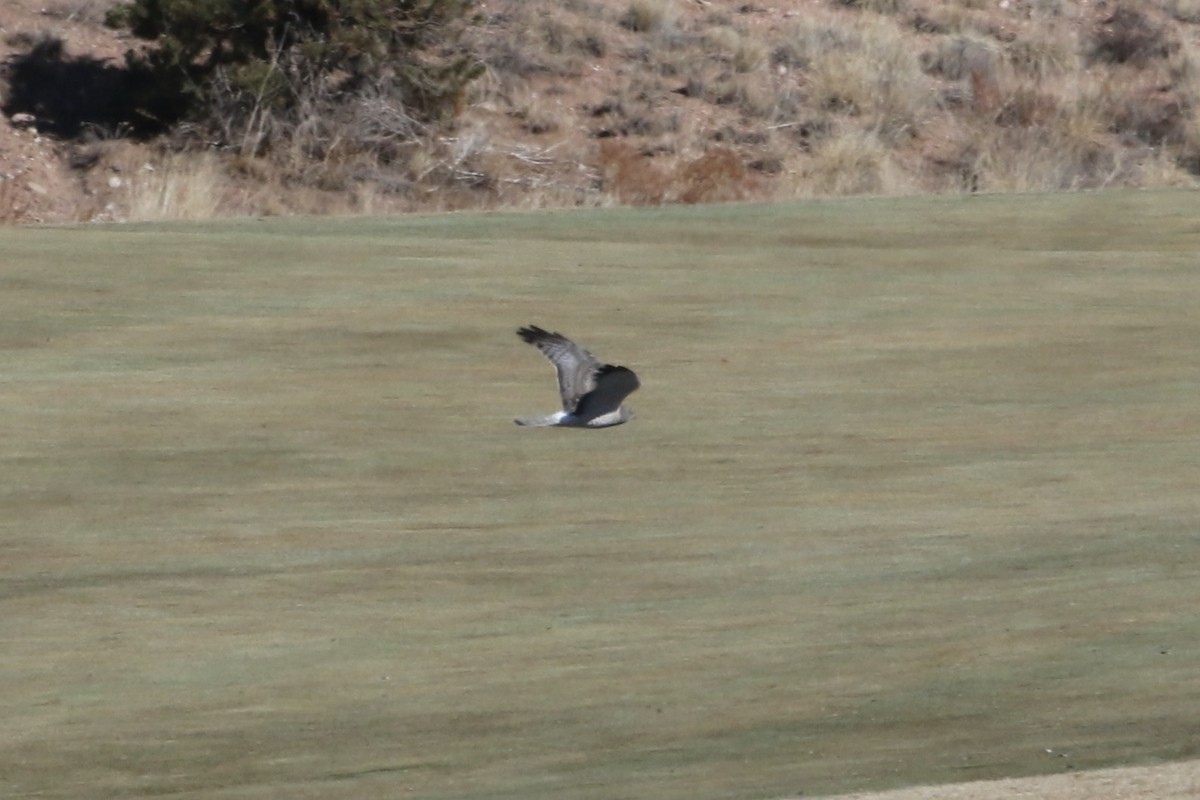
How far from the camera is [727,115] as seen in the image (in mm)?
18297

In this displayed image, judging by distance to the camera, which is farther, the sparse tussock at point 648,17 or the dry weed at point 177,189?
the sparse tussock at point 648,17

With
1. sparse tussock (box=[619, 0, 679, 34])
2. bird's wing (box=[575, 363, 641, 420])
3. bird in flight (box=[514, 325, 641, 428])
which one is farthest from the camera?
sparse tussock (box=[619, 0, 679, 34])

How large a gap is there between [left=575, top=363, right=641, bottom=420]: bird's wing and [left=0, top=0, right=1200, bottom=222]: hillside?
8.11 meters

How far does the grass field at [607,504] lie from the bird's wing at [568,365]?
0.70 meters

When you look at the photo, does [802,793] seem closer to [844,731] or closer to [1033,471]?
[844,731]

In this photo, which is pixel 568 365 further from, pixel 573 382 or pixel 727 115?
pixel 727 115

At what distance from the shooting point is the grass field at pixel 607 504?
5625 millimetres

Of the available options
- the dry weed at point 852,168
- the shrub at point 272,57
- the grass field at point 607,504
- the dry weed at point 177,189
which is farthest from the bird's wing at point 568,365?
the shrub at point 272,57

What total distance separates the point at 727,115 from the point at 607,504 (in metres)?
11.1

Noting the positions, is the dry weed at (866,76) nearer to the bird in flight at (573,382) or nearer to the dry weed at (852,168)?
the dry weed at (852,168)

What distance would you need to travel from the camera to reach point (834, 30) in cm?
1983

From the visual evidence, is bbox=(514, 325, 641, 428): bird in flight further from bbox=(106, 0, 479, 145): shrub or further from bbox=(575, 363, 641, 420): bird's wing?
bbox=(106, 0, 479, 145): shrub

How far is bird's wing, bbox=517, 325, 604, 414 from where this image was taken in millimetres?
6074

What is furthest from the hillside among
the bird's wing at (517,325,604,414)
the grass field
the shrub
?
the bird's wing at (517,325,604,414)
